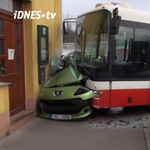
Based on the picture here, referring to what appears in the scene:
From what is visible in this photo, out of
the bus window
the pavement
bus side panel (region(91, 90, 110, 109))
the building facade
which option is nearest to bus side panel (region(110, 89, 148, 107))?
bus side panel (region(91, 90, 110, 109))

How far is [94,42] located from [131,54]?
1004mm

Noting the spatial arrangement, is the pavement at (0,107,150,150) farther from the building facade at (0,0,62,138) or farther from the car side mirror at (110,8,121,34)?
the car side mirror at (110,8,121,34)

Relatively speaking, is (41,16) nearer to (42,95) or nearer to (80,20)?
(80,20)

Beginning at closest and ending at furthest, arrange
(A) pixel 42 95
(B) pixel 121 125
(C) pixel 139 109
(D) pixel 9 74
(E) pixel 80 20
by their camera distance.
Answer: (D) pixel 9 74, (B) pixel 121 125, (A) pixel 42 95, (E) pixel 80 20, (C) pixel 139 109

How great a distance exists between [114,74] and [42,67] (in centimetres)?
201

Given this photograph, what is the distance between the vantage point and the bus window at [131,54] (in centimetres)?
485

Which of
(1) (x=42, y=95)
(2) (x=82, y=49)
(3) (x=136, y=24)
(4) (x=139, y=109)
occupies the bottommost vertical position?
(4) (x=139, y=109)

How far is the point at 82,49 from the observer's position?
576 cm

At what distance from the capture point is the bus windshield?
4.74m

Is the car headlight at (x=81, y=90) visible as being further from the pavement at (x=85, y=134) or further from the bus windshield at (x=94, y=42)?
the pavement at (x=85, y=134)

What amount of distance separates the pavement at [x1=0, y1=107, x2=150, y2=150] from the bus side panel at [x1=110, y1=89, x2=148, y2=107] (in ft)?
1.69

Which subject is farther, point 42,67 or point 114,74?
point 42,67

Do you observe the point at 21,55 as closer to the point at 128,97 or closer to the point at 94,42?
the point at 94,42

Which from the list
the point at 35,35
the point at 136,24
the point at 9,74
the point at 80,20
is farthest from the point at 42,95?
the point at 136,24
